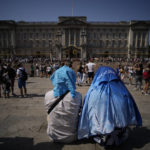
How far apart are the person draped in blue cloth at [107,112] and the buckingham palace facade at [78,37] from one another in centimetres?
5503

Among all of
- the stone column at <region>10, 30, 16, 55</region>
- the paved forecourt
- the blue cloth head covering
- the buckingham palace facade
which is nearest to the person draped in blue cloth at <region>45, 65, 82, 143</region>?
the blue cloth head covering

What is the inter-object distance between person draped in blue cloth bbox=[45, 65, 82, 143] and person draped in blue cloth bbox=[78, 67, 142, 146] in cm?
19

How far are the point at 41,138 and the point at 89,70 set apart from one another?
6455 mm

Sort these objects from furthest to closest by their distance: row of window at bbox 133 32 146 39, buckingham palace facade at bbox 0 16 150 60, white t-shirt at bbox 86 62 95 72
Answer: row of window at bbox 133 32 146 39 < buckingham palace facade at bbox 0 16 150 60 < white t-shirt at bbox 86 62 95 72

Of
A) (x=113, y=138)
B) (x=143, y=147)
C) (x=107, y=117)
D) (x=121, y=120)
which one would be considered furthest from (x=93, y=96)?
(x=143, y=147)

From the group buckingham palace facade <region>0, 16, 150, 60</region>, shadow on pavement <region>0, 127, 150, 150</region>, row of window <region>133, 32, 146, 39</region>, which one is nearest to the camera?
shadow on pavement <region>0, 127, 150, 150</region>

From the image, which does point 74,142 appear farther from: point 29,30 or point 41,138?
point 29,30

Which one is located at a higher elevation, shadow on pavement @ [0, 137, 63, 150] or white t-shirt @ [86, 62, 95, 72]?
white t-shirt @ [86, 62, 95, 72]

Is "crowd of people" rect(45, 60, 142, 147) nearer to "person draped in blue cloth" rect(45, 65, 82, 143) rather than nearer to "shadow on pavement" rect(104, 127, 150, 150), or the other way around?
"person draped in blue cloth" rect(45, 65, 82, 143)

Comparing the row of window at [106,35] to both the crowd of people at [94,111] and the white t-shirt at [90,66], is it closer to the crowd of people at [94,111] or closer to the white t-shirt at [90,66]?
the white t-shirt at [90,66]

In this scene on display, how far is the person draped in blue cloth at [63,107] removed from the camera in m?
2.69

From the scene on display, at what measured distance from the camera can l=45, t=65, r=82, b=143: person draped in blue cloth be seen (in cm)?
269

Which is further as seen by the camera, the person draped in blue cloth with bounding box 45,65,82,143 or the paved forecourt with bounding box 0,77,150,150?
the paved forecourt with bounding box 0,77,150,150

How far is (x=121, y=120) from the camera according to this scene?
8.36 feet
